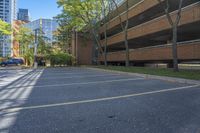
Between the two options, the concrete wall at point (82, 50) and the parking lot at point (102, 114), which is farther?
the concrete wall at point (82, 50)

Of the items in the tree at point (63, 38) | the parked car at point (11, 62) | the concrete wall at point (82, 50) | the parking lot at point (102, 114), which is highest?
the tree at point (63, 38)

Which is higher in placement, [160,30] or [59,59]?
[160,30]

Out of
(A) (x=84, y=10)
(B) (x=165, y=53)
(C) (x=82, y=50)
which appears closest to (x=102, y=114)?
(B) (x=165, y=53)

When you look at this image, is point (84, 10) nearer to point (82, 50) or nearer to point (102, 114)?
point (82, 50)

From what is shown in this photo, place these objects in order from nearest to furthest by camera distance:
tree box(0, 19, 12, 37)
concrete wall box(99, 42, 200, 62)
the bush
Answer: concrete wall box(99, 42, 200, 62)
the bush
tree box(0, 19, 12, 37)

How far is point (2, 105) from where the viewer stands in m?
8.16

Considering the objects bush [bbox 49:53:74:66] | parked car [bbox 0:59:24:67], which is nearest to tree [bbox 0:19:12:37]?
parked car [bbox 0:59:24:67]

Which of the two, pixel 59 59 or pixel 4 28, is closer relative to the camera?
pixel 59 59

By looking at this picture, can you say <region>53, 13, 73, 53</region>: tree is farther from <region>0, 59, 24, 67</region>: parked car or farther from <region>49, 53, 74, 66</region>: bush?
<region>0, 59, 24, 67</region>: parked car

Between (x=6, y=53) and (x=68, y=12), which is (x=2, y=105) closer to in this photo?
(x=68, y=12)

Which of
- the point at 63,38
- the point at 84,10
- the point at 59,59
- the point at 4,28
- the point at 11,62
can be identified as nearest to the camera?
the point at 84,10

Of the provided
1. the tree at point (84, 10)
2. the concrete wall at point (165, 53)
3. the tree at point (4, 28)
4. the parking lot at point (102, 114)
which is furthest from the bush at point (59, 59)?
the parking lot at point (102, 114)

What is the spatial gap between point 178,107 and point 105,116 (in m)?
2.08

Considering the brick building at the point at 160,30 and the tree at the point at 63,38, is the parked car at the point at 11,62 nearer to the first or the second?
the tree at the point at 63,38
